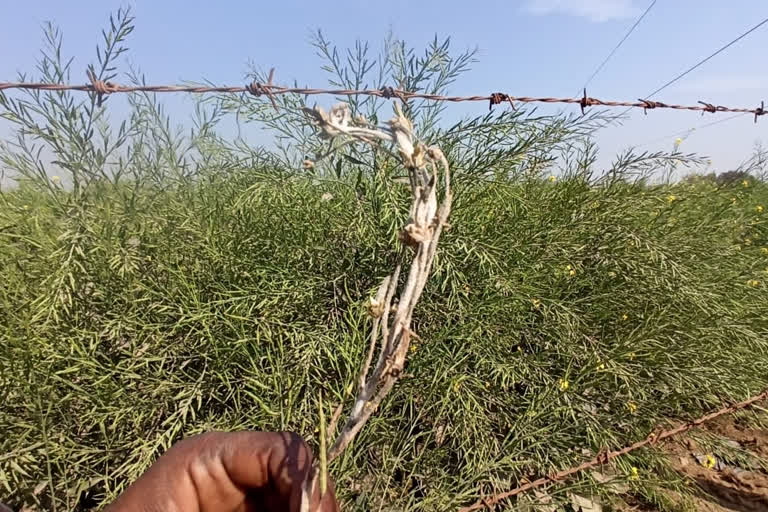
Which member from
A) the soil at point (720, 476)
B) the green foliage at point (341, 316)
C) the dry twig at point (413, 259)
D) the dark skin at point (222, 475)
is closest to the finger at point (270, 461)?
the dark skin at point (222, 475)

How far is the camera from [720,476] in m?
2.31

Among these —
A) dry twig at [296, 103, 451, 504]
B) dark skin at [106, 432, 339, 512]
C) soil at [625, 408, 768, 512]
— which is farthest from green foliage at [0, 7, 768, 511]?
dry twig at [296, 103, 451, 504]

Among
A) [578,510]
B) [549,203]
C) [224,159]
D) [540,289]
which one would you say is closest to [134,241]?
[224,159]

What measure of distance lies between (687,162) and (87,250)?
7.37ft

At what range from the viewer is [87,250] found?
4.77ft

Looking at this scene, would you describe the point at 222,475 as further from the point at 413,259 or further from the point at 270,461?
the point at 413,259

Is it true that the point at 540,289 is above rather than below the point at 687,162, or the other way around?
below

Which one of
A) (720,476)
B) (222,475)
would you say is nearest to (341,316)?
(222,475)

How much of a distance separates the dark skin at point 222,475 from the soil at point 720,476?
5.82 ft

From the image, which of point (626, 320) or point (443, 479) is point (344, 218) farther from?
point (626, 320)

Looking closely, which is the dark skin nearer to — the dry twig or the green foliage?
the dry twig

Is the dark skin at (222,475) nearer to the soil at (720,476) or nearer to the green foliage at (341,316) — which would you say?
the green foliage at (341,316)

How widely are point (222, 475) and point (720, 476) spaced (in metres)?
2.40

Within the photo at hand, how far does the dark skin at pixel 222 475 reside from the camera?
687mm
